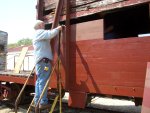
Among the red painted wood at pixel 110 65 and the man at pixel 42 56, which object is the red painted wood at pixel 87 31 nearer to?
the red painted wood at pixel 110 65

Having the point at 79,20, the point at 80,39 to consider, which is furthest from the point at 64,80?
the point at 79,20

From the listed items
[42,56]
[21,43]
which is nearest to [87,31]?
[42,56]

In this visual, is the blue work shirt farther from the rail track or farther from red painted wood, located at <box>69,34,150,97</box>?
the rail track

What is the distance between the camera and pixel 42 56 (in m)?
5.68

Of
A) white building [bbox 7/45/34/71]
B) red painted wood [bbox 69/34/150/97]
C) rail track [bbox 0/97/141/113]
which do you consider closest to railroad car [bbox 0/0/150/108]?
red painted wood [bbox 69/34/150/97]

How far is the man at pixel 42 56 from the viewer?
559cm

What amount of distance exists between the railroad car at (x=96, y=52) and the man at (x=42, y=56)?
29 cm

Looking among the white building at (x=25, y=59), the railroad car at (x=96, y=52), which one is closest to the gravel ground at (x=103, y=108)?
the railroad car at (x=96, y=52)

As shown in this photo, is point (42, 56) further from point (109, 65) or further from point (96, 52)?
point (109, 65)

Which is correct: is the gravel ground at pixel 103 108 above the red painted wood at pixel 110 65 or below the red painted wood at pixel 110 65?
below

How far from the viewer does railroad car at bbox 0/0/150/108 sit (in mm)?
4684

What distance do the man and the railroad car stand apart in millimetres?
288

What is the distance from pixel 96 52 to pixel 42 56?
1174 mm

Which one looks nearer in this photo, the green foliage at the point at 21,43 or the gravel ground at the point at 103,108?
the gravel ground at the point at 103,108
